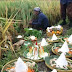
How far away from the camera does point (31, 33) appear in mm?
4211

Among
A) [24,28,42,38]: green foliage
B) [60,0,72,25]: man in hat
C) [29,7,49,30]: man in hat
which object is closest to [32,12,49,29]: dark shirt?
[29,7,49,30]: man in hat

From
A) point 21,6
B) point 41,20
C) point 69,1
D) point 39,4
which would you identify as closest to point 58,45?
point 41,20

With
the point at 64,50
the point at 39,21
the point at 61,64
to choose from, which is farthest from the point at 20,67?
the point at 39,21

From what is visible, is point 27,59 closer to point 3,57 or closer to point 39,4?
point 3,57

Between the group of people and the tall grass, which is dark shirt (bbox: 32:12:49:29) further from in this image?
the tall grass

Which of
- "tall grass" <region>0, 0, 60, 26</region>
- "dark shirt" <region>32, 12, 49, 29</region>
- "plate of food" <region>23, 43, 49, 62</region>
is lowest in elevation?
"plate of food" <region>23, 43, 49, 62</region>

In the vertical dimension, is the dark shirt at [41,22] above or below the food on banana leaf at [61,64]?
above

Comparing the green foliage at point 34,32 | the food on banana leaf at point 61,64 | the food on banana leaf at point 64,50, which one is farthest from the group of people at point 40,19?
the food on banana leaf at point 61,64

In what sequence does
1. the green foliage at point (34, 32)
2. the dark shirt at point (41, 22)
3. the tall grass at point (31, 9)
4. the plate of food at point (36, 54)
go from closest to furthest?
the plate of food at point (36, 54) → the green foliage at point (34, 32) → the dark shirt at point (41, 22) → the tall grass at point (31, 9)

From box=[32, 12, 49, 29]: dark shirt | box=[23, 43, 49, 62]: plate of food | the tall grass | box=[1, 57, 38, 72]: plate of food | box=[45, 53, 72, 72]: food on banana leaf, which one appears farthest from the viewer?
the tall grass

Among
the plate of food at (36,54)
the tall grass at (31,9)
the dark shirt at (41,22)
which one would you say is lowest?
the plate of food at (36,54)

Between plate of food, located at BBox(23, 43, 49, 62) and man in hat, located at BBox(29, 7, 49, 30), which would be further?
man in hat, located at BBox(29, 7, 49, 30)

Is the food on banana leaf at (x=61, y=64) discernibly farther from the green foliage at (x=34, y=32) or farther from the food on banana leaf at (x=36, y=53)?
the green foliage at (x=34, y=32)

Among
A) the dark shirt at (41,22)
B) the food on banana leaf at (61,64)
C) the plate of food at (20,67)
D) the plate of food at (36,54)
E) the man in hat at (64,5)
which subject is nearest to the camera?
the plate of food at (20,67)
